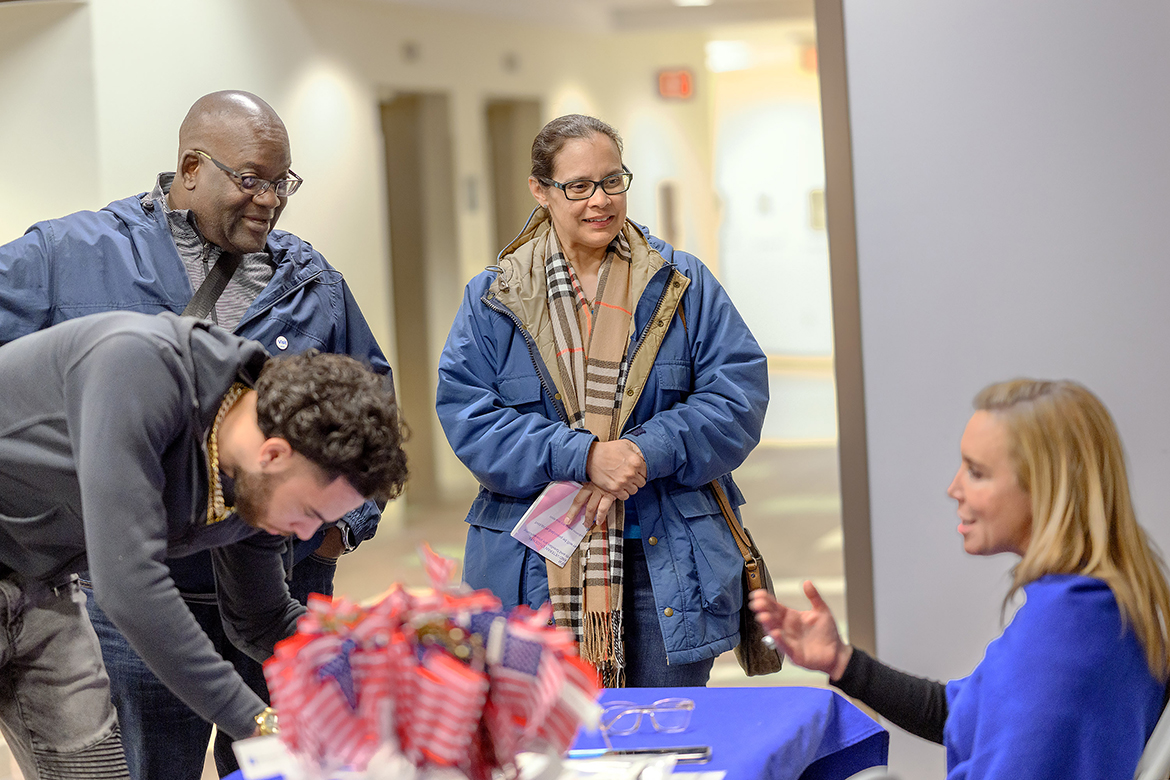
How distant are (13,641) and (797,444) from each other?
7318 mm

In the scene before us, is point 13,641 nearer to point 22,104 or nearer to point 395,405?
point 395,405

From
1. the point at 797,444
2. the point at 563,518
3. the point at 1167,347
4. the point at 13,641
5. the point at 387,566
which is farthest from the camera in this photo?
the point at 797,444

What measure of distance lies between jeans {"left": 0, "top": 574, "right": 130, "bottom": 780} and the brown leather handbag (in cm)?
126

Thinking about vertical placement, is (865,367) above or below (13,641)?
above

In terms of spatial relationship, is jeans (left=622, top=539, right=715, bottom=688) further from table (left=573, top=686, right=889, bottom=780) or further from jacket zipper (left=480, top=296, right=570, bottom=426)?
table (left=573, top=686, right=889, bottom=780)

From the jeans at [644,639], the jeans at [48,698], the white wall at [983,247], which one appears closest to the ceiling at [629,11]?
the white wall at [983,247]

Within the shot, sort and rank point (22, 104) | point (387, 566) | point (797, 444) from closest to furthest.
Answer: point (22, 104), point (387, 566), point (797, 444)

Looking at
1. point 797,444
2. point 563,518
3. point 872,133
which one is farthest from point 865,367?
point 797,444

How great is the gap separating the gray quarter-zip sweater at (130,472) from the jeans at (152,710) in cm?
51

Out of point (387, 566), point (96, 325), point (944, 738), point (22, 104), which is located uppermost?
point (22, 104)

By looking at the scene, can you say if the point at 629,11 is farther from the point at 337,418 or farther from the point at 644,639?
the point at 337,418

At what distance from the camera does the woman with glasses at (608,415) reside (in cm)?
232

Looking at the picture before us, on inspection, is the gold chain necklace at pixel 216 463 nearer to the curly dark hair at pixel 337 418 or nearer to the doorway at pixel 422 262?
the curly dark hair at pixel 337 418

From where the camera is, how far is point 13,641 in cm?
167
